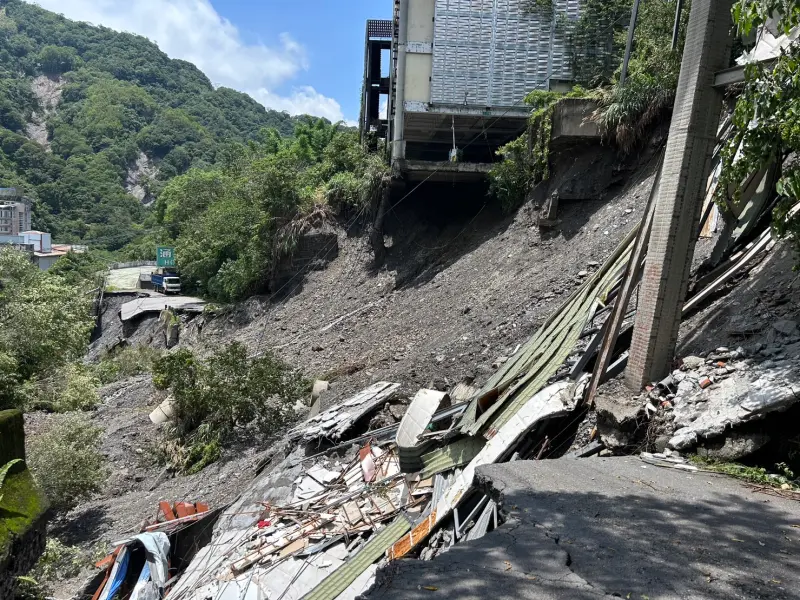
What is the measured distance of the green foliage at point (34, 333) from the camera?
15047 millimetres

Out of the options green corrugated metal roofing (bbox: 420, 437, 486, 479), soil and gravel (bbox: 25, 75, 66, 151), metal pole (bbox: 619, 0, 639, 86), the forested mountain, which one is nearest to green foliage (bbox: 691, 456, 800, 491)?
green corrugated metal roofing (bbox: 420, 437, 486, 479)

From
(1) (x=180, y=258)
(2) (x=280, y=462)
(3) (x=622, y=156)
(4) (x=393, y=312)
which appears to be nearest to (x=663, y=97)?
(3) (x=622, y=156)

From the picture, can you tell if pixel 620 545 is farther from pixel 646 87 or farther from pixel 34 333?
pixel 34 333

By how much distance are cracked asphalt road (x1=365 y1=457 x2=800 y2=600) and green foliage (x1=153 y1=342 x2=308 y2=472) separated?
7.34m

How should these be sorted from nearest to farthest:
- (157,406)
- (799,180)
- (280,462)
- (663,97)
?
1. (799,180)
2. (280,462)
3. (663,97)
4. (157,406)

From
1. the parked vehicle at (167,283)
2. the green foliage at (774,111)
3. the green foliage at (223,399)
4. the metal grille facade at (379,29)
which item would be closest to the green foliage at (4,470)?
the green foliage at (223,399)

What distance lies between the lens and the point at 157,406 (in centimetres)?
1375

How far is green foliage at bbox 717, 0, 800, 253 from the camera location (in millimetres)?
3750

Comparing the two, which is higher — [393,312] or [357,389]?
[393,312]

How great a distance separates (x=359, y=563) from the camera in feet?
16.8

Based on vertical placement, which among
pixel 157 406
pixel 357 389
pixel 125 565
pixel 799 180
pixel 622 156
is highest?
pixel 622 156

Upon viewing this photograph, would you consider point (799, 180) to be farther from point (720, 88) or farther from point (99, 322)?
point (99, 322)

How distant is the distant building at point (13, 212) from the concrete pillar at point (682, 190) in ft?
237

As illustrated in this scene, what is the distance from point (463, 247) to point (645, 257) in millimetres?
9191
